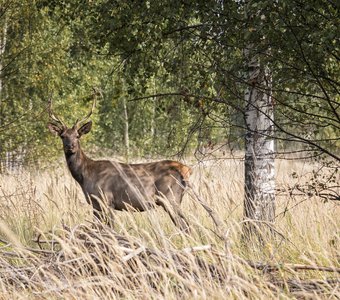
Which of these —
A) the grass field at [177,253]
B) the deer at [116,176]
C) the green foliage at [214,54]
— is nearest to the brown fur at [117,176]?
the deer at [116,176]

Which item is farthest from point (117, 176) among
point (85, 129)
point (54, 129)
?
point (54, 129)

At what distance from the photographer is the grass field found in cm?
376

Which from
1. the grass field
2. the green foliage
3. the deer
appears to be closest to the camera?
the grass field

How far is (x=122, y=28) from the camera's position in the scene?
7.25 meters

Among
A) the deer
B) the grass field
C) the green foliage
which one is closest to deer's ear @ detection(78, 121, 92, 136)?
the deer

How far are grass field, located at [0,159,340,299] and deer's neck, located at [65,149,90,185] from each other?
389mm

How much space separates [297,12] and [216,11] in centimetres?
97

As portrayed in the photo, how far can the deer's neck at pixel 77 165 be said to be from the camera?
9812mm

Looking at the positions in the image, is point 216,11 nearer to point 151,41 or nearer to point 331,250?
point 151,41

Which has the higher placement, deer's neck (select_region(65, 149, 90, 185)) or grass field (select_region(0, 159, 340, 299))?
deer's neck (select_region(65, 149, 90, 185))

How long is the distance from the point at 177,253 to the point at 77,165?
6.23 meters

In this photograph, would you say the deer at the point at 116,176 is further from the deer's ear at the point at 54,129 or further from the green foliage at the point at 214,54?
the green foliage at the point at 214,54

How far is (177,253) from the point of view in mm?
3799

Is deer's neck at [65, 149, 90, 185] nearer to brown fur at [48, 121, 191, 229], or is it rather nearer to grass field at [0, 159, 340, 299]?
brown fur at [48, 121, 191, 229]
